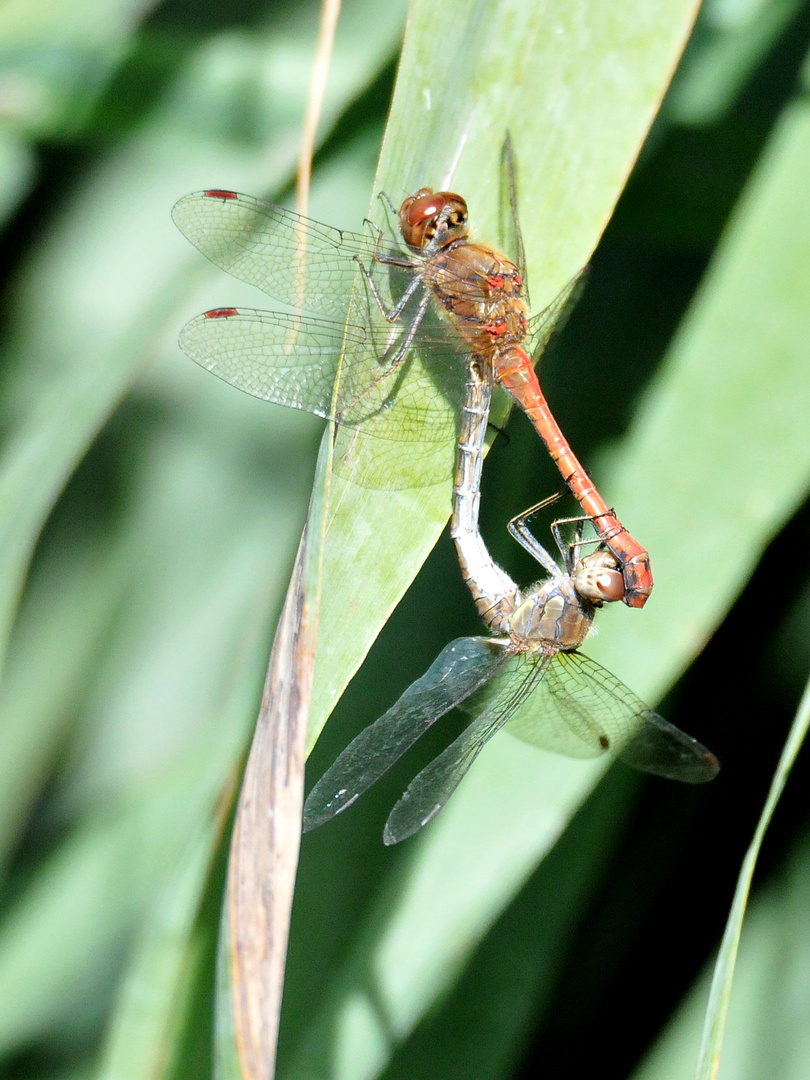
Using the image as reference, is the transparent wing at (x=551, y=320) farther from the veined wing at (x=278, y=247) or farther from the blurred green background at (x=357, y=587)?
the veined wing at (x=278, y=247)

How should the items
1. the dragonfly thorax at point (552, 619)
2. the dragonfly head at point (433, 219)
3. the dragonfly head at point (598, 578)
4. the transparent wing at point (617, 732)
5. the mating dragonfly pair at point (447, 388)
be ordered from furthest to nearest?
1. the dragonfly thorax at point (552, 619)
2. the dragonfly head at point (598, 578)
3. the transparent wing at point (617, 732)
4. the mating dragonfly pair at point (447, 388)
5. the dragonfly head at point (433, 219)

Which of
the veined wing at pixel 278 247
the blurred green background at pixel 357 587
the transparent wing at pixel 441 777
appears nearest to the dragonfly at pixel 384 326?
the veined wing at pixel 278 247

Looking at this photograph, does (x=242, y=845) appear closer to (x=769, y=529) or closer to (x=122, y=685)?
(x=769, y=529)

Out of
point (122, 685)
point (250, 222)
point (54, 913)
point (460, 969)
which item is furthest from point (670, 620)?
point (54, 913)

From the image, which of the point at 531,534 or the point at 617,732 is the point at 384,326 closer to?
the point at 531,534

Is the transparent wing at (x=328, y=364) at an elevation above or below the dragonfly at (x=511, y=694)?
above

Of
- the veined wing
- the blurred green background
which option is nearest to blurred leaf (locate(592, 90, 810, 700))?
the blurred green background

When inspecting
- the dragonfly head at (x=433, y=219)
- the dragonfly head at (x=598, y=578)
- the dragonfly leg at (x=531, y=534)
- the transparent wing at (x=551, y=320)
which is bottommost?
the dragonfly head at (x=598, y=578)
